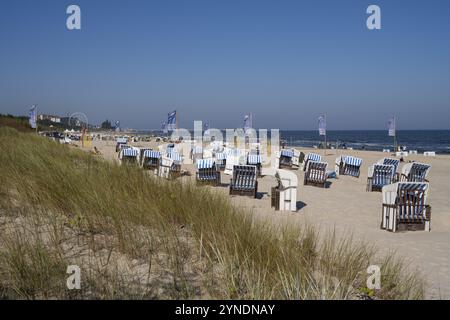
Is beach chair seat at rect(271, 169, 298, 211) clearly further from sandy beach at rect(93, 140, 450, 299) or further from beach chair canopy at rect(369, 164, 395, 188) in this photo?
beach chair canopy at rect(369, 164, 395, 188)

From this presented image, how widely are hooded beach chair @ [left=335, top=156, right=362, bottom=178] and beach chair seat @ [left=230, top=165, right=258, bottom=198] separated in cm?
740

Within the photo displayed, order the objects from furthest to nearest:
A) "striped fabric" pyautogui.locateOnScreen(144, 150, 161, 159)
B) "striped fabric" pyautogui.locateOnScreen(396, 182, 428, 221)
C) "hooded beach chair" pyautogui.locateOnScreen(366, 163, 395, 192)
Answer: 1. "striped fabric" pyautogui.locateOnScreen(144, 150, 161, 159)
2. "hooded beach chair" pyautogui.locateOnScreen(366, 163, 395, 192)
3. "striped fabric" pyautogui.locateOnScreen(396, 182, 428, 221)

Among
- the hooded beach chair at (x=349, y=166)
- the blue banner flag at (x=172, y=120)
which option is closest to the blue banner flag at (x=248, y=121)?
the blue banner flag at (x=172, y=120)

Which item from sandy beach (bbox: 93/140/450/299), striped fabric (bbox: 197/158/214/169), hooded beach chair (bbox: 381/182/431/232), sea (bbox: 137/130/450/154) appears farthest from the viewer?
sea (bbox: 137/130/450/154)

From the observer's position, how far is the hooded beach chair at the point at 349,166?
16484 millimetres

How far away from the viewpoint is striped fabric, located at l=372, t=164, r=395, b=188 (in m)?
12.4

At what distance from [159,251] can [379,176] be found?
10470 millimetres

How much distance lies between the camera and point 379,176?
12.5 metres

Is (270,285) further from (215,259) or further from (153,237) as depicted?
(153,237)

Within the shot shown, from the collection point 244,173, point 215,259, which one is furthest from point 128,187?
point 244,173

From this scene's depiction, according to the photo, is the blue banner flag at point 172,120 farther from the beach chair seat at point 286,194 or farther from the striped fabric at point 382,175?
the beach chair seat at point 286,194

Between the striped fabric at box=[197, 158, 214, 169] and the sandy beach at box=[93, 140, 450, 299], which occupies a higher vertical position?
the striped fabric at box=[197, 158, 214, 169]

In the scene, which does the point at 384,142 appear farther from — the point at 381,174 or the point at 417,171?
the point at 381,174

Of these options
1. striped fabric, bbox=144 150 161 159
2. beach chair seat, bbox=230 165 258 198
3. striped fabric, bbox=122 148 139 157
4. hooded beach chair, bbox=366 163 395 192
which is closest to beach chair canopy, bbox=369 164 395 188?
hooded beach chair, bbox=366 163 395 192
